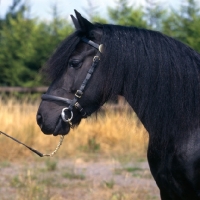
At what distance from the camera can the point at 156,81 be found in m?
3.82

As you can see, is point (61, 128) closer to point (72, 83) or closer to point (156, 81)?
point (72, 83)

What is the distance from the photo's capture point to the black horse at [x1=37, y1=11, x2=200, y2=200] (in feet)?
12.4

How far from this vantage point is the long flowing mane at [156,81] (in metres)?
3.81

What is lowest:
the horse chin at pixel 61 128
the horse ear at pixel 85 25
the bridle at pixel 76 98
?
the horse chin at pixel 61 128

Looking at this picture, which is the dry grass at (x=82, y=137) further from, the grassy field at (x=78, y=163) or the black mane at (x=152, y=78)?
the black mane at (x=152, y=78)

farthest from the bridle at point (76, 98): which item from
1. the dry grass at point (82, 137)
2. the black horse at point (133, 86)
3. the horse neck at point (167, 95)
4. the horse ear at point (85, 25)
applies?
the dry grass at point (82, 137)

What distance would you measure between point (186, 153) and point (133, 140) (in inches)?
255

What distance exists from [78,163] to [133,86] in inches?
208

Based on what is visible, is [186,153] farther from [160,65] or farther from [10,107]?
[10,107]

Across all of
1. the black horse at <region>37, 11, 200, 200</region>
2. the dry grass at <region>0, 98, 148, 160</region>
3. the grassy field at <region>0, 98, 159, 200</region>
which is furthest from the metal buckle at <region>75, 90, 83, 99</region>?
the dry grass at <region>0, 98, 148, 160</region>

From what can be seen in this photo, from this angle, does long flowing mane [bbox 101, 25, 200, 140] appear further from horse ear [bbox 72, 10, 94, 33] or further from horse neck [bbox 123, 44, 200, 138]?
horse ear [bbox 72, 10, 94, 33]

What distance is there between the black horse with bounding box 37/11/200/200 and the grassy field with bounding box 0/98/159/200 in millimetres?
350

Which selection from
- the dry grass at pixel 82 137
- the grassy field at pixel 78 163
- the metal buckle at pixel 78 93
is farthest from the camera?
the dry grass at pixel 82 137

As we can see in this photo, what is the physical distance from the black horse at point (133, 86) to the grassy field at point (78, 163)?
350 mm
